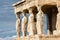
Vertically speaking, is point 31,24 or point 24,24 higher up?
point 24,24

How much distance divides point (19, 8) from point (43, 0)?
5661mm

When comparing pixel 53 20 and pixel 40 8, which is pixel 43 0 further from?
pixel 53 20

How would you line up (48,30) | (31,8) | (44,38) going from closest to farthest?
(44,38), (31,8), (48,30)

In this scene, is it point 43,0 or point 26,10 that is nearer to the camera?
point 43,0

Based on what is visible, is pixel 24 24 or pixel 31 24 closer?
pixel 31 24

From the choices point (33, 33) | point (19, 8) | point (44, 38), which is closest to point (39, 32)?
point (44, 38)

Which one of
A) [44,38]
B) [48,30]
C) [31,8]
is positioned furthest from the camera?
[48,30]

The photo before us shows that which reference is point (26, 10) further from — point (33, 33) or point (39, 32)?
point (39, 32)

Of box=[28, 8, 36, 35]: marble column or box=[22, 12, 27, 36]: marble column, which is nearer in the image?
box=[28, 8, 36, 35]: marble column

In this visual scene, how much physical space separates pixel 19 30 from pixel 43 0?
6.72 meters

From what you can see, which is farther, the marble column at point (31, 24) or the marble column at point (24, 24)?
the marble column at point (24, 24)

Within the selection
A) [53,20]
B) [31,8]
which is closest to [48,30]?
[53,20]

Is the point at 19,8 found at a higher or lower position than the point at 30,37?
higher

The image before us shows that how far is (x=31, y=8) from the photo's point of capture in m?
43.7
